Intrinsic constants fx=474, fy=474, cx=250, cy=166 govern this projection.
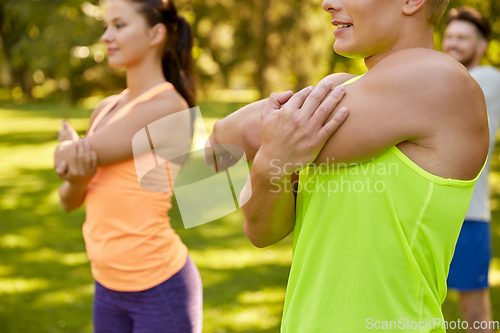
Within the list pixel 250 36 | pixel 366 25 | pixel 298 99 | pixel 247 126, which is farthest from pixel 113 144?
pixel 250 36

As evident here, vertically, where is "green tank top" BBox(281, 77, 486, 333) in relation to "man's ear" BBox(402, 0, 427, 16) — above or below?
below

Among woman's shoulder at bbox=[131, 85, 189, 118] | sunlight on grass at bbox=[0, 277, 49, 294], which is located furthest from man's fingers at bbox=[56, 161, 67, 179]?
sunlight on grass at bbox=[0, 277, 49, 294]

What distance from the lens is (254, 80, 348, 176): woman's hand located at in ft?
3.24

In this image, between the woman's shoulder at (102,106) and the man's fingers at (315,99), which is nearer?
the man's fingers at (315,99)

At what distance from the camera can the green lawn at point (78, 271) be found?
3932 mm

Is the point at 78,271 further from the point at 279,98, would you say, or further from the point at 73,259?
the point at 279,98

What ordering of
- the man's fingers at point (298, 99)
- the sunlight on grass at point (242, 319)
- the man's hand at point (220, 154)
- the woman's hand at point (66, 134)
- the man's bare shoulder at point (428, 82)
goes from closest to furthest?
the man's bare shoulder at point (428, 82)
the man's fingers at point (298, 99)
the man's hand at point (220, 154)
the woman's hand at point (66, 134)
the sunlight on grass at point (242, 319)

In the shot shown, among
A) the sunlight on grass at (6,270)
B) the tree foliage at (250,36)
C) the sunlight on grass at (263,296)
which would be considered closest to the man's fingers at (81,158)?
the sunlight on grass at (263,296)

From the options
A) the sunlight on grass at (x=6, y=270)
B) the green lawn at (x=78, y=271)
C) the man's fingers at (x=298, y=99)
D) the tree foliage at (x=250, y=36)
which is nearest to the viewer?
the man's fingers at (x=298, y=99)

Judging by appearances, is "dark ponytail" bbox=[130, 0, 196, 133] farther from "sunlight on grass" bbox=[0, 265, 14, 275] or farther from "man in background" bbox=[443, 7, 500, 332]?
"sunlight on grass" bbox=[0, 265, 14, 275]

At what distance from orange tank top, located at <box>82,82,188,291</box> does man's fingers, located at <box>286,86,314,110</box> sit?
3.56 feet

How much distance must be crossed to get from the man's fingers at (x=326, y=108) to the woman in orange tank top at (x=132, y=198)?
1030mm

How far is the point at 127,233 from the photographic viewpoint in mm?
1933

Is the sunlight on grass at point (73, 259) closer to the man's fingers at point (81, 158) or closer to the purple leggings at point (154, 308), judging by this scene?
the purple leggings at point (154, 308)
